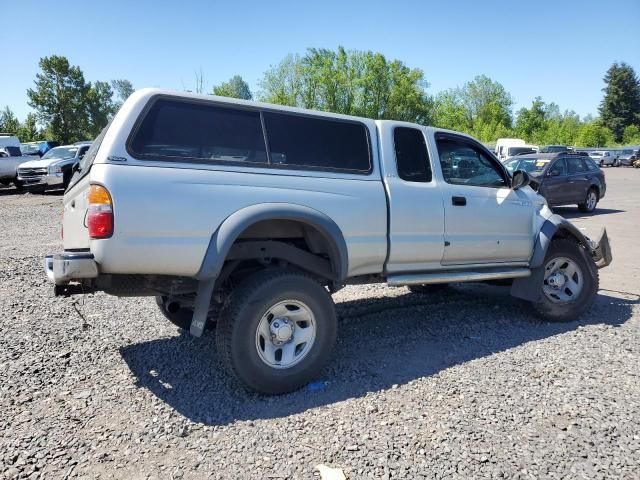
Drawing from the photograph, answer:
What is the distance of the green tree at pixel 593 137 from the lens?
2672 inches

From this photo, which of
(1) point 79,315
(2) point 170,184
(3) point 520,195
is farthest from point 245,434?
(3) point 520,195

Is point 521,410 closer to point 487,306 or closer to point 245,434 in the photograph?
point 245,434

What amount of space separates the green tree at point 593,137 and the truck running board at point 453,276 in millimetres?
73003

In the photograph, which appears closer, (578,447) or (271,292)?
(578,447)

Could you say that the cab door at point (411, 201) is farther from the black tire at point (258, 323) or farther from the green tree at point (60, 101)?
the green tree at point (60, 101)

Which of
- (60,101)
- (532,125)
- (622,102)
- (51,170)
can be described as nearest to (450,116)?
(532,125)

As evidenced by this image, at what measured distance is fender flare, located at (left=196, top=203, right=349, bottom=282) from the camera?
3.21 metres

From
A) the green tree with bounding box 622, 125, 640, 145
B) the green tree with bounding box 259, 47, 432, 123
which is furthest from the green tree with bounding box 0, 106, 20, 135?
the green tree with bounding box 622, 125, 640, 145

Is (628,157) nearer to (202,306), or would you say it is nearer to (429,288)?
(429,288)

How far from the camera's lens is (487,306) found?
5.78m

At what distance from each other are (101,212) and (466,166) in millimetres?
3424

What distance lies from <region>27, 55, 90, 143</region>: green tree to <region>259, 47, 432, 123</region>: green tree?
20919 mm

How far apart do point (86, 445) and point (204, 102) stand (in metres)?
2.31

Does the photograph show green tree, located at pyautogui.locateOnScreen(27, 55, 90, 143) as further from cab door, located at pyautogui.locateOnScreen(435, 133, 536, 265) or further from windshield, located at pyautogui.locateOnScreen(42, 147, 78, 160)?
cab door, located at pyautogui.locateOnScreen(435, 133, 536, 265)
